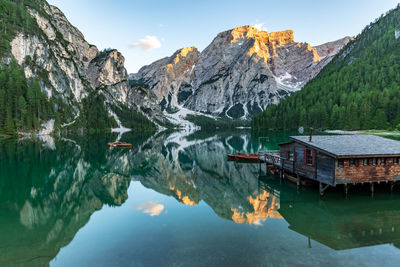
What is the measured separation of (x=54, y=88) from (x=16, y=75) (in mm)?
40696

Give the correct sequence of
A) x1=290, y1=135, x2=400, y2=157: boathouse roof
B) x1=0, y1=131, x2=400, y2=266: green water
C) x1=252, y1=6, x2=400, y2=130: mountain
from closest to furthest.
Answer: x1=0, y1=131, x2=400, y2=266: green water
x1=290, y1=135, x2=400, y2=157: boathouse roof
x1=252, y1=6, x2=400, y2=130: mountain

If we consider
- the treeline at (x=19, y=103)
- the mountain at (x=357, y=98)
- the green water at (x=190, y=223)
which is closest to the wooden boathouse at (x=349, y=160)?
the green water at (x=190, y=223)

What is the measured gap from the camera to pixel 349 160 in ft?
91.1

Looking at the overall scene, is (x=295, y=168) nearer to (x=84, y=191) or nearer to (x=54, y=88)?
(x=84, y=191)

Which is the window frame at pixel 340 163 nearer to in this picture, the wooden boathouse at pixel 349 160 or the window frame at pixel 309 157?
the wooden boathouse at pixel 349 160

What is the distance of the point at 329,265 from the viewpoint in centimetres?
1531

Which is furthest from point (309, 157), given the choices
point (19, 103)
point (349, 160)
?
point (19, 103)

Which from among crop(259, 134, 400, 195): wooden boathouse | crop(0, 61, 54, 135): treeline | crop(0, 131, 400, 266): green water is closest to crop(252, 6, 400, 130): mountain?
crop(259, 134, 400, 195): wooden boathouse

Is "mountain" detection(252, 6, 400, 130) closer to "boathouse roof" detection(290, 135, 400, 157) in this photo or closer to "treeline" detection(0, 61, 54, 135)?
"boathouse roof" detection(290, 135, 400, 157)

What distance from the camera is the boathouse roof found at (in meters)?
27.5

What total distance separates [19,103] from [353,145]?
142 metres

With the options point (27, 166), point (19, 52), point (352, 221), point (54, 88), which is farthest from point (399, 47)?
point (19, 52)

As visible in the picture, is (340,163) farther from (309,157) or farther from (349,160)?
(309,157)

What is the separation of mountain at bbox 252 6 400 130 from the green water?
107 metres
